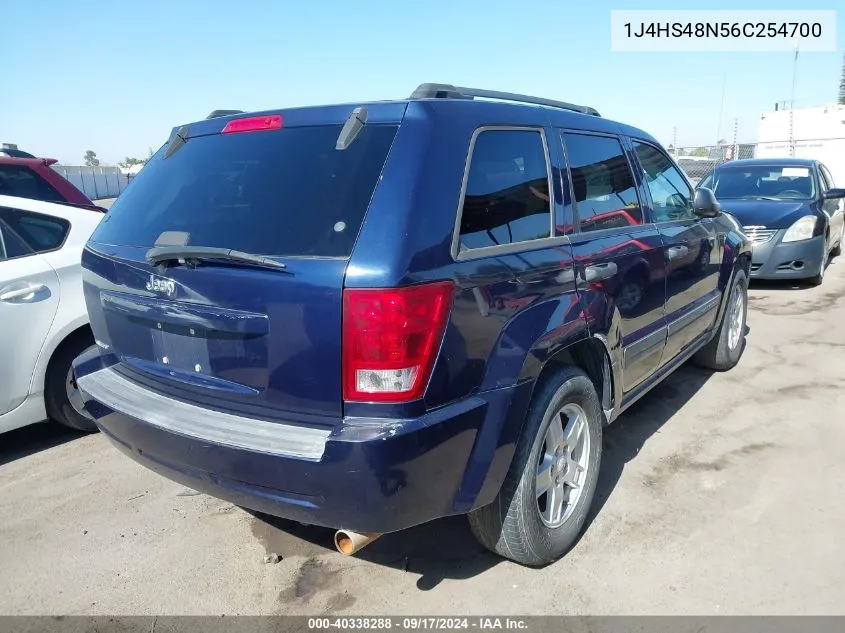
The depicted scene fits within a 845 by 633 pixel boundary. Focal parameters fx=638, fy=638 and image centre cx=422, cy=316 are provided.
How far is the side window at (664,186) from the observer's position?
3857 millimetres

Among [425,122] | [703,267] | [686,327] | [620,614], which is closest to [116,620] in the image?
[620,614]

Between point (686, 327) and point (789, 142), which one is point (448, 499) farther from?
point (789, 142)

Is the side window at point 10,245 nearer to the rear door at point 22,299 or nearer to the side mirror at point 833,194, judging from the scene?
the rear door at point 22,299

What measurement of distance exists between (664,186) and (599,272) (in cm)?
150

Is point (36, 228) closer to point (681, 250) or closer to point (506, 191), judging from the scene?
point (506, 191)

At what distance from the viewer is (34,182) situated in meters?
5.64

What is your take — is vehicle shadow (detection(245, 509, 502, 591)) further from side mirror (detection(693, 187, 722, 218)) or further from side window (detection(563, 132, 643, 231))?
side mirror (detection(693, 187, 722, 218))

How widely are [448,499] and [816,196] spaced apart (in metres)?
9.11

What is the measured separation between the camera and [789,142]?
20641 mm

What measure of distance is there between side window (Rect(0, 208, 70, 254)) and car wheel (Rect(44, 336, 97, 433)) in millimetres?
645

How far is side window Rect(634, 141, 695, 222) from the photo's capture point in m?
3.86

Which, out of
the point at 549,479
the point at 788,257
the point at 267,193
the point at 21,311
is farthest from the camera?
the point at 788,257

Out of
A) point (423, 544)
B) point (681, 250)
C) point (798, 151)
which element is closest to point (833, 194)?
point (681, 250)

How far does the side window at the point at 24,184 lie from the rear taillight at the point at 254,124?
11.7ft
